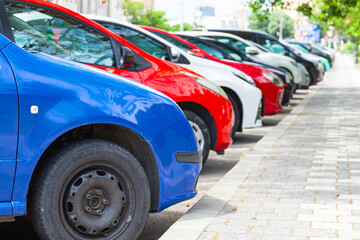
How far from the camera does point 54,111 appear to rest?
13.5ft

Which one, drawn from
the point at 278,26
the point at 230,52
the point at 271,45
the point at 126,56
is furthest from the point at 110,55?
the point at 278,26

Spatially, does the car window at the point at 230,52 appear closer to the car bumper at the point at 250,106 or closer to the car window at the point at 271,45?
the car bumper at the point at 250,106

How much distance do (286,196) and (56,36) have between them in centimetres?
237

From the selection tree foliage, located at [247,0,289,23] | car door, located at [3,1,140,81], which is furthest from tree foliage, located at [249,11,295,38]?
car door, located at [3,1,140,81]

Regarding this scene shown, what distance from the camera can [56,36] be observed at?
5.96m

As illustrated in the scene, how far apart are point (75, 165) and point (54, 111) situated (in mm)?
345

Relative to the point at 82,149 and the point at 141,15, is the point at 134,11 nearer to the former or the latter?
the point at 141,15

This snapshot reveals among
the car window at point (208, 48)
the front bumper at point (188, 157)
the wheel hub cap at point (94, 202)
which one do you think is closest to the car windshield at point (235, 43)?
the car window at point (208, 48)

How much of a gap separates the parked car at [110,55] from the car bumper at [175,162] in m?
1.23

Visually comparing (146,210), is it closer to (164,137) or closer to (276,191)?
(164,137)

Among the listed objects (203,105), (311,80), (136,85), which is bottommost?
(311,80)

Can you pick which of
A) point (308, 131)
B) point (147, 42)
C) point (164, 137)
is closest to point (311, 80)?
point (308, 131)

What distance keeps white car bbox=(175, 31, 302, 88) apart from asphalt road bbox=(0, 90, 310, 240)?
2.87 meters

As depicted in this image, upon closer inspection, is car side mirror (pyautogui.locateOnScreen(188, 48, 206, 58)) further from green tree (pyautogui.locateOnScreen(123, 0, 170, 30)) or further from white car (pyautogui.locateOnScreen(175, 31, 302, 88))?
green tree (pyautogui.locateOnScreen(123, 0, 170, 30))
